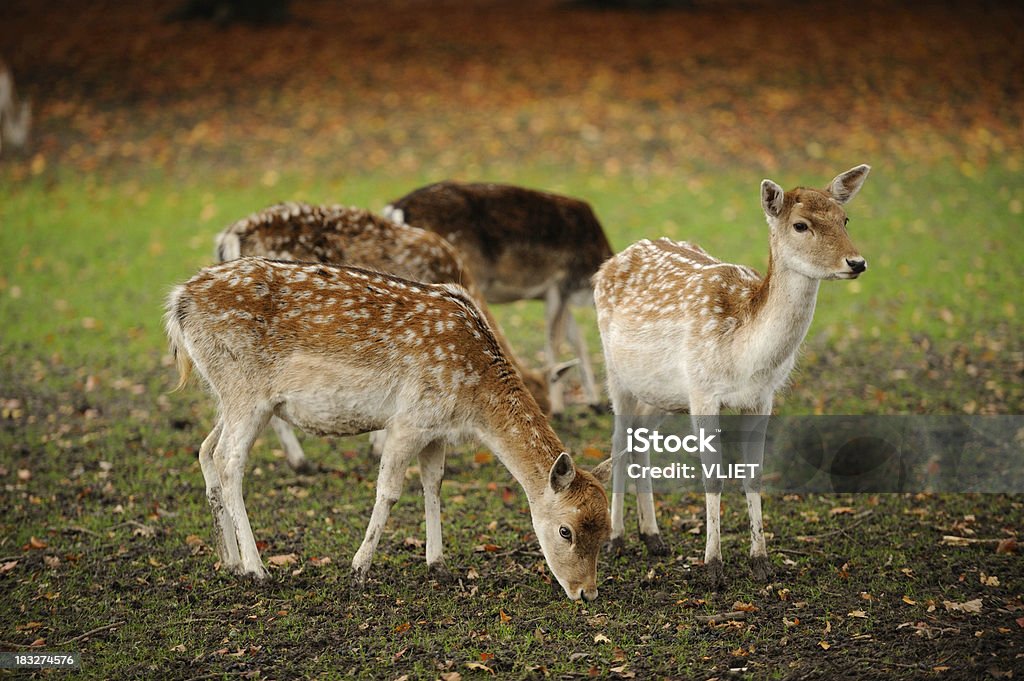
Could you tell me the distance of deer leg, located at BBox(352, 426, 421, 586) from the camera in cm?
632

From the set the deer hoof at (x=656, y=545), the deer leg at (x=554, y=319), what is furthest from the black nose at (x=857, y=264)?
the deer leg at (x=554, y=319)

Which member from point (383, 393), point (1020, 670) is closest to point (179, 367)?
point (383, 393)

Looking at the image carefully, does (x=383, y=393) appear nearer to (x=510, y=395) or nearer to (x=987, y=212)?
(x=510, y=395)

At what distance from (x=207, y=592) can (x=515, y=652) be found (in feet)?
6.22

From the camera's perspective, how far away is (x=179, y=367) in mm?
6746

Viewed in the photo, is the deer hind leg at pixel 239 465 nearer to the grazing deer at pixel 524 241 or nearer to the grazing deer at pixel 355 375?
the grazing deer at pixel 355 375

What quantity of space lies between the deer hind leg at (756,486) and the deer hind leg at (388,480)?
1.79 meters

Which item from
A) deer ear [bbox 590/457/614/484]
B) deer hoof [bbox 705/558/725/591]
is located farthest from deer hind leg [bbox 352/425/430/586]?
deer hoof [bbox 705/558/725/591]

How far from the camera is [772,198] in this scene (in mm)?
6023

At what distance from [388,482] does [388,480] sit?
0.04ft

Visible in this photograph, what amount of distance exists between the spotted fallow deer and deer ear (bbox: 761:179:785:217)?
8.99 feet

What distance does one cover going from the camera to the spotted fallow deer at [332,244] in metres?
8.36

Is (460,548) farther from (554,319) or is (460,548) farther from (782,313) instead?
(554,319)

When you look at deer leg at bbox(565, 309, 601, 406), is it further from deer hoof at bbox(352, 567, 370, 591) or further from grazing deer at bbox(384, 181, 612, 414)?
deer hoof at bbox(352, 567, 370, 591)
